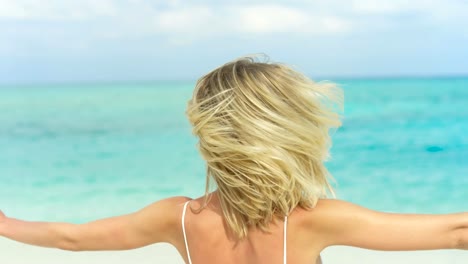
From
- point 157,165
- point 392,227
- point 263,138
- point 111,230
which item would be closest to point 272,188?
point 263,138

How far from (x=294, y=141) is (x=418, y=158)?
848cm

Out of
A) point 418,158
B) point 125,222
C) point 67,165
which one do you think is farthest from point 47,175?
point 125,222

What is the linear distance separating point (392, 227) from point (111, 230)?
65cm

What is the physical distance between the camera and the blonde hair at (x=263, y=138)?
3.97ft

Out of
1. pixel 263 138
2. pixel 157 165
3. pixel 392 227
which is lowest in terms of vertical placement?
pixel 392 227

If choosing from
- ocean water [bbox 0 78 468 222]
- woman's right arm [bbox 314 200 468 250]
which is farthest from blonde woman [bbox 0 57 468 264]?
ocean water [bbox 0 78 468 222]

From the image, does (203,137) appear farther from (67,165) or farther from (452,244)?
(67,165)

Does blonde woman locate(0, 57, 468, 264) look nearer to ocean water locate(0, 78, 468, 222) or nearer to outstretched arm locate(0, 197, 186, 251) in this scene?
outstretched arm locate(0, 197, 186, 251)

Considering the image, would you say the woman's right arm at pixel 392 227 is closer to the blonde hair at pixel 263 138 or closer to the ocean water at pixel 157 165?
the blonde hair at pixel 263 138

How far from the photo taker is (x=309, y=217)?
47.8 inches

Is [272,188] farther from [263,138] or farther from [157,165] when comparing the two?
[157,165]

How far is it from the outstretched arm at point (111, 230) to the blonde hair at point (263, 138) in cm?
15

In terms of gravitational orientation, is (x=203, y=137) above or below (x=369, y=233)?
above

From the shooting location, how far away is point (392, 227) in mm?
1189
